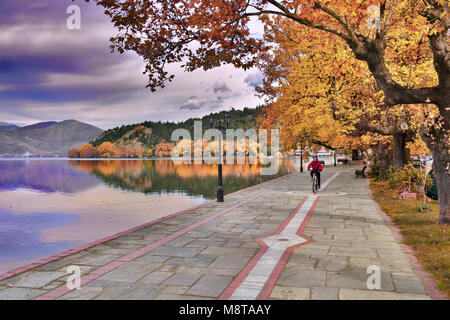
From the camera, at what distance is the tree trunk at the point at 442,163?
951cm

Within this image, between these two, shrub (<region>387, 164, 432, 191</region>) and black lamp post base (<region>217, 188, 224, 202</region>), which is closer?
black lamp post base (<region>217, 188, 224, 202</region>)

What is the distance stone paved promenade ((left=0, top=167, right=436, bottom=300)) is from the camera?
17.5 feet

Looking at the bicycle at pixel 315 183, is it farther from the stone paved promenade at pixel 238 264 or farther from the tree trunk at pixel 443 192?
the tree trunk at pixel 443 192

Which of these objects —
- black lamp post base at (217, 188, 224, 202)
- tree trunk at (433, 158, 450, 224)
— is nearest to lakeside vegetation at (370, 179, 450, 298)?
tree trunk at (433, 158, 450, 224)

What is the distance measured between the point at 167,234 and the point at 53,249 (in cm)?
435

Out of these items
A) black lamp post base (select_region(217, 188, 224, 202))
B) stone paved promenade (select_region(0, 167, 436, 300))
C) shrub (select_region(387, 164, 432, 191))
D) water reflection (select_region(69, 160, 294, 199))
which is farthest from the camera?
water reflection (select_region(69, 160, 294, 199))

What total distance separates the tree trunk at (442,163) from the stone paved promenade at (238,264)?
5.14 feet

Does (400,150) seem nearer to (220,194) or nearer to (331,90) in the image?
(331,90)

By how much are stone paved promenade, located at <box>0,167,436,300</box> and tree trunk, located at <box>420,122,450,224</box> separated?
157 cm

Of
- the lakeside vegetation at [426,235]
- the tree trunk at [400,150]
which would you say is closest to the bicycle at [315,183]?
the tree trunk at [400,150]

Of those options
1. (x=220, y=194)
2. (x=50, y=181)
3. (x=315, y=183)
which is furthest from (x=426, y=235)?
(x=50, y=181)

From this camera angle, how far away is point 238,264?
6.76 m

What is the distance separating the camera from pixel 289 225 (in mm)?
→ 10547

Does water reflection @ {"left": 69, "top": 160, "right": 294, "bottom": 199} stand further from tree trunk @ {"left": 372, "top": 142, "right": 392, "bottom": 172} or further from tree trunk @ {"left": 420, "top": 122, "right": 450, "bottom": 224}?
tree trunk @ {"left": 420, "top": 122, "right": 450, "bottom": 224}
